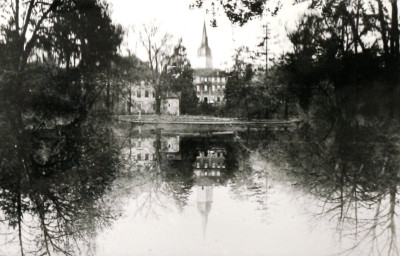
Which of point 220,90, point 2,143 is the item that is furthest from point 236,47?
point 2,143

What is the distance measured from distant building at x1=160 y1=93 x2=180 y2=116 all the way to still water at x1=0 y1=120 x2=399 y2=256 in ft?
4.96

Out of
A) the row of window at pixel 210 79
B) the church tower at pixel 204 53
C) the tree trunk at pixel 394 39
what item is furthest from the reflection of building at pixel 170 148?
the tree trunk at pixel 394 39

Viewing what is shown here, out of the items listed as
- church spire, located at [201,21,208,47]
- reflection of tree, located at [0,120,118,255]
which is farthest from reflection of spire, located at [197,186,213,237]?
church spire, located at [201,21,208,47]

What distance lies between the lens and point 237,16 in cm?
783

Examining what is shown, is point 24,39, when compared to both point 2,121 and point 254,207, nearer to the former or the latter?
point 2,121

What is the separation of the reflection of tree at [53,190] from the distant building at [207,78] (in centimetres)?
249

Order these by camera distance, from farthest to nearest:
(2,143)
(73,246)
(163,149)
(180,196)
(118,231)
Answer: (163,149), (2,143), (180,196), (118,231), (73,246)

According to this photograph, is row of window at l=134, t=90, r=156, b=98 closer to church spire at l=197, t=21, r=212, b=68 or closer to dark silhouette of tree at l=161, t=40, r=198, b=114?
dark silhouette of tree at l=161, t=40, r=198, b=114

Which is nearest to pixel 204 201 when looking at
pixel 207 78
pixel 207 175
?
pixel 207 175

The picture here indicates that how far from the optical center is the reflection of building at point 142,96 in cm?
802

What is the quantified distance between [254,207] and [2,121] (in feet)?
18.1

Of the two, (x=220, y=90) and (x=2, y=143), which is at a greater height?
(x=220, y=90)

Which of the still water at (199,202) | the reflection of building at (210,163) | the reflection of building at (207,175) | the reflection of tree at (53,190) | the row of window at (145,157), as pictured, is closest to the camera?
the still water at (199,202)

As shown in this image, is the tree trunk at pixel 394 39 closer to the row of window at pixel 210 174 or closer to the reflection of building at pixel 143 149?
the row of window at pixel 210 174
